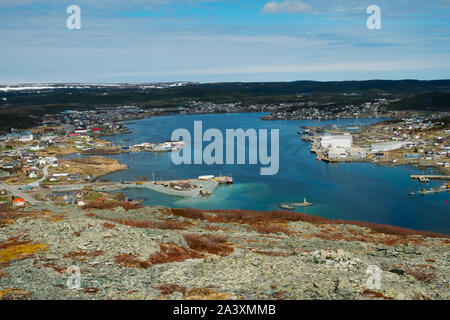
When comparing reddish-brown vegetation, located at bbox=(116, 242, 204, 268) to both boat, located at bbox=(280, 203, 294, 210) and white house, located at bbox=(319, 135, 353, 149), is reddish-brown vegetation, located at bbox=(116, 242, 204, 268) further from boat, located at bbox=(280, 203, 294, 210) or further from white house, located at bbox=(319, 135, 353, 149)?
white house, located at bbox=(319, 135, 353, 149)

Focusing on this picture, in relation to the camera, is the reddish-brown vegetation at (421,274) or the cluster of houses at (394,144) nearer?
the reddish-brown vegetation at (421,274)

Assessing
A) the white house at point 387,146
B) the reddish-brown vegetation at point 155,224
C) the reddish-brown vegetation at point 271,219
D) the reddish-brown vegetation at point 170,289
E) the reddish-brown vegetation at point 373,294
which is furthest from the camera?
the white house at point 387,146

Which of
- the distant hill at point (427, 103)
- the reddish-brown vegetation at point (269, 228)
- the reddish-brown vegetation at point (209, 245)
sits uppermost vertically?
the distant hill at point (427, 103)

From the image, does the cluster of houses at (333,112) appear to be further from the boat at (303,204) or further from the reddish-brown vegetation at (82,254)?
the reddish-brown vegetation at (82,254)

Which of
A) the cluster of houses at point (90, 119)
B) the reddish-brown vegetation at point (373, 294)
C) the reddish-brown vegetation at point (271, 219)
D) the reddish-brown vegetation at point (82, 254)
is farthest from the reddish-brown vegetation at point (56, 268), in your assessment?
the cluster of houses at point (90, 119)

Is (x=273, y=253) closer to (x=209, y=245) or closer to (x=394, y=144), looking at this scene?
(x=209, y=245)

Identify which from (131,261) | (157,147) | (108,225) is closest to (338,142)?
(157,147)

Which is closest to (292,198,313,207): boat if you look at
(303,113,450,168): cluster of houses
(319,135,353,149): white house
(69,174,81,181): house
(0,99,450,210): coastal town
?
(0,99,450,210): coastal town
